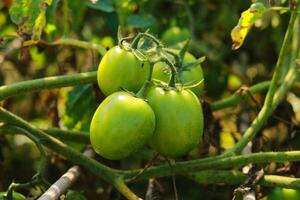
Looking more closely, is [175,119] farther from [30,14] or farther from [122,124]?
[30,14]

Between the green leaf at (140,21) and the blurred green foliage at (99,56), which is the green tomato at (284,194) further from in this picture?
the green leaf at (140,21)

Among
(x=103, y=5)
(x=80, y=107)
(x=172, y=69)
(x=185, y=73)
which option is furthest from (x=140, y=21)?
(x=172, y=69)

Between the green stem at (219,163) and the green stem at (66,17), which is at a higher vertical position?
the green stem at (66,17)

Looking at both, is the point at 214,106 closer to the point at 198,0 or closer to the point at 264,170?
the point at 264,170

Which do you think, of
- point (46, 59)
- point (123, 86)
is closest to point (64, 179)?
point (123, 86)

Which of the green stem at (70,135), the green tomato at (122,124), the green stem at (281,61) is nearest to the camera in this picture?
the green tomato at (122,124)

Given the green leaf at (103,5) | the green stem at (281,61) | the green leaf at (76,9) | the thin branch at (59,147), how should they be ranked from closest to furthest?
1. the green stem at (281,61)
2. the thin branch at (59,147)
3. the green leaf at (103,5)
4. the green leaf at (76,9)

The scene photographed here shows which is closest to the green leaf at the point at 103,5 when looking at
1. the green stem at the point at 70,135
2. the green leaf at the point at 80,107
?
the green leaf at the point at 80,107
